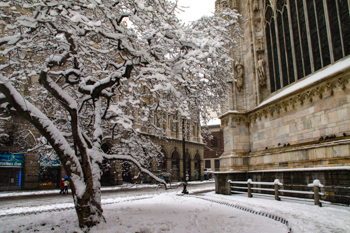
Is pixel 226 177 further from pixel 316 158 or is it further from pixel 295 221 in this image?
pixel 295 221

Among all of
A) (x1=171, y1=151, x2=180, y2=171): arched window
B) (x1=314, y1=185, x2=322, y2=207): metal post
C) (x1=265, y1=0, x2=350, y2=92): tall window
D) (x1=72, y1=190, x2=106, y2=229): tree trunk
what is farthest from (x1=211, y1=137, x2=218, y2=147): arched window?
(x1=72, y1=190, x2=106, y2=229): tree trunk

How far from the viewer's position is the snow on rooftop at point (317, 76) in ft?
33.7

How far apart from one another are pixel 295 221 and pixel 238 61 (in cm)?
1166

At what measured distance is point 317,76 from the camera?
1156cm

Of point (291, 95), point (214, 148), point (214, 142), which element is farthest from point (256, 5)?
point (214, 148)

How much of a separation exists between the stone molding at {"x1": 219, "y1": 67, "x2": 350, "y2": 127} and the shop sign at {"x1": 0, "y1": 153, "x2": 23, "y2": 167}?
61.6ft

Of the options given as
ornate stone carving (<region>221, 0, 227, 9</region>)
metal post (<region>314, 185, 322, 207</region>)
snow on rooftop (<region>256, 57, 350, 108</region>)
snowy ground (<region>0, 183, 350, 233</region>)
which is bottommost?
snowy ground (<region>0, 183, 350, 233</region>)

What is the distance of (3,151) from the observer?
23.6 meters

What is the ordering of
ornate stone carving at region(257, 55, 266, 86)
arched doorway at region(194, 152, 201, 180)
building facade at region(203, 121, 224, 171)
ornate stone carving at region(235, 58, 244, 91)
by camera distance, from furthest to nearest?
building facade at region(203, 121, 224, 171)
arched doorway at region(194, 152, 201, 180)
ornate stone carving at region(235, 58, 244, 91)
ornate stone carving at region(257, 55, 266, 86)

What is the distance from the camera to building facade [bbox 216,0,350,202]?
10.6 meters

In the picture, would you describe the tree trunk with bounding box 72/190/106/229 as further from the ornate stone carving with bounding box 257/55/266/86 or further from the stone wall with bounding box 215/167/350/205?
the ornate stone carving with bounding box 257/55/266/86

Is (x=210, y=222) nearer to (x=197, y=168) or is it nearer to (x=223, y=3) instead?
(x=223, y=3)

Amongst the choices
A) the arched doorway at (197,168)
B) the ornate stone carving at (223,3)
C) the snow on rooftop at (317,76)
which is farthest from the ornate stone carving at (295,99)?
the arched doorway at (197,168)

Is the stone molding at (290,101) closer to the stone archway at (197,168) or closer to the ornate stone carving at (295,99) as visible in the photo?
the ornate stone carving at (295,99)
